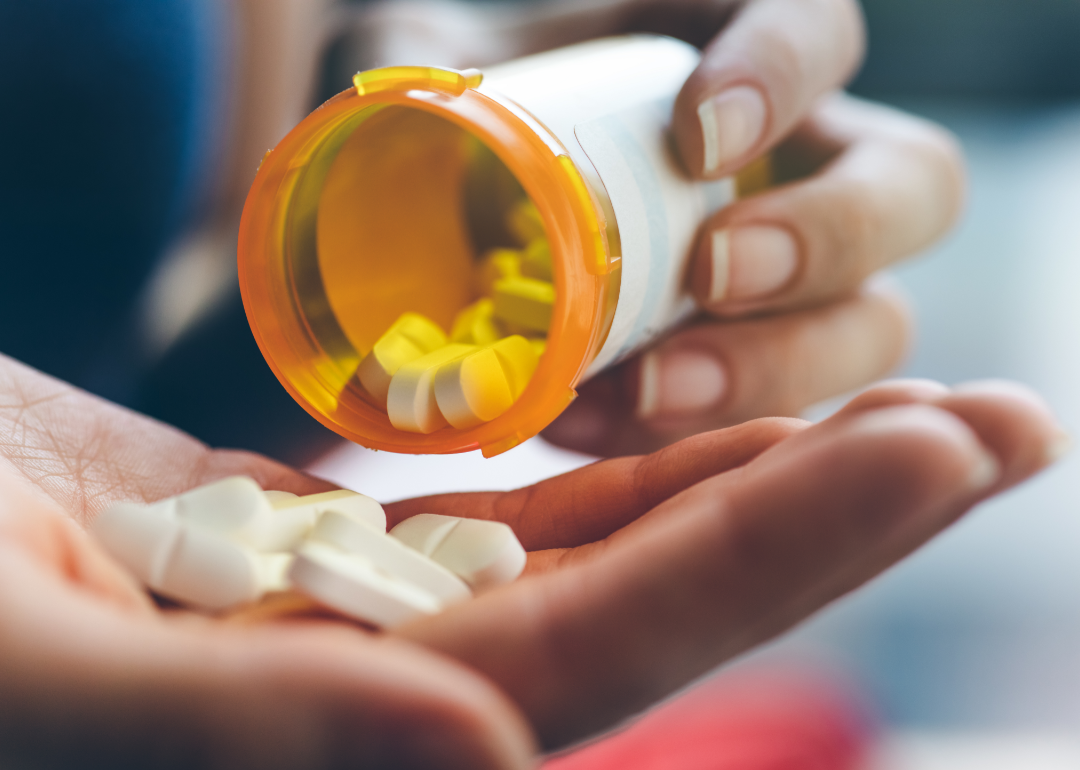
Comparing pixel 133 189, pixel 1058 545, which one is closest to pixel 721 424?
pixel 1058 545

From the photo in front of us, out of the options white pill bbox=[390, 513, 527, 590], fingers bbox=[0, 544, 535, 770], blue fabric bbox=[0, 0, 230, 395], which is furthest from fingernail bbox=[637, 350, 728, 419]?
blue fabric bbox=[0, 0, 230, 395]

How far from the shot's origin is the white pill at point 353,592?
61cm

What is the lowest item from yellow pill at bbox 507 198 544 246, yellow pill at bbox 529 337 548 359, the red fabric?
the red fabric

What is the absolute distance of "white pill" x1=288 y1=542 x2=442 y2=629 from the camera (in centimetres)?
61

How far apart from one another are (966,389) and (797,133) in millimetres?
930

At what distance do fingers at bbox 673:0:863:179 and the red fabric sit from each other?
31.8 inches

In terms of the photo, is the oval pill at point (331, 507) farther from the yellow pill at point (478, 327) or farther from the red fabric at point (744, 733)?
the red fabric at point (744, 733)

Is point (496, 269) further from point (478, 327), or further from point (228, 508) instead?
point (228, 508)

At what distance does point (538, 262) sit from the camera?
3.46ft

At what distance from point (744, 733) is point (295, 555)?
976 millimetres

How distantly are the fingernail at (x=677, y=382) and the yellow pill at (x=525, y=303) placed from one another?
235 mm

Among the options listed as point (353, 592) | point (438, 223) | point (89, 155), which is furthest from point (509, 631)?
point (89, 155)

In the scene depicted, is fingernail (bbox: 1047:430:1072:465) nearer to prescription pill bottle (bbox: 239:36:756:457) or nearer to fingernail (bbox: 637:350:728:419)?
prescription pill bottle (bbox: 239:36:756:457)

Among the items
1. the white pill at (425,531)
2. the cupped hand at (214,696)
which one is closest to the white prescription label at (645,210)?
the white pill at (425,531)
